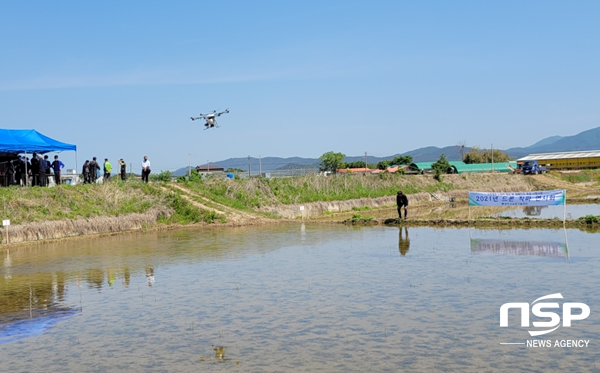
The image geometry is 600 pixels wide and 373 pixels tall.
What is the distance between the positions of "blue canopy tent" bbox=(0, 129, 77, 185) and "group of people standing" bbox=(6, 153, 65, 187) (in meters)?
0.54

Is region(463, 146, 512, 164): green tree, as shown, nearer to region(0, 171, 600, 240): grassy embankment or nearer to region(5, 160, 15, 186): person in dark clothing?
region(0, 171, 600, 240): grassy embankment

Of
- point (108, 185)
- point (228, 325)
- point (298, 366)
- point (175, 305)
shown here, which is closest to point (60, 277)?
point (175, 305)

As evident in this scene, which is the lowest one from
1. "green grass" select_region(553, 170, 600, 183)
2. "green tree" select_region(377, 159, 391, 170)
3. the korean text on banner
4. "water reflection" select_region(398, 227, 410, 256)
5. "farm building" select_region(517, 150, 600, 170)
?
"water reflection" select_region(398, 227, 410, 256)

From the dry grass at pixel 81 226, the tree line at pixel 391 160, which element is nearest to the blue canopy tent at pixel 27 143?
the dry grass at pixel 81 226

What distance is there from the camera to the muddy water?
9.98m

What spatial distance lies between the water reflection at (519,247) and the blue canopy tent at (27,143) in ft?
73.3

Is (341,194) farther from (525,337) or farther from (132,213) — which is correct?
(525,337)

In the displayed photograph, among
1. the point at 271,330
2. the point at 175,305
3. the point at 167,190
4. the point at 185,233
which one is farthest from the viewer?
the point at 167,190

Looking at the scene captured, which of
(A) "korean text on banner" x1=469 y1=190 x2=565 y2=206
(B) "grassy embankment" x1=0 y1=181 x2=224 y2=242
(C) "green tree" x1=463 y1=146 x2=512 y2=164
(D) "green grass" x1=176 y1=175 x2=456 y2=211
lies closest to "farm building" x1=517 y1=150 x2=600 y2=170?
(C) "green tree" x1=463 y1=146 x2=512 y2=164

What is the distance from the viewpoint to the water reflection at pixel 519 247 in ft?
65.0

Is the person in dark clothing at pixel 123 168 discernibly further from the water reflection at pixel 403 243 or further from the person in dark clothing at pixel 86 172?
the water reflection at pixel 403 243

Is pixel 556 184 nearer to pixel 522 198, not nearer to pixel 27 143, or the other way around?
pixel 522 198

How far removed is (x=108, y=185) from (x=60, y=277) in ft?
55.3

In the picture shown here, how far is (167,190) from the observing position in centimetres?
3681
